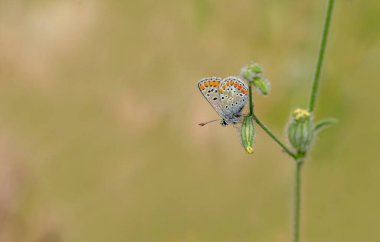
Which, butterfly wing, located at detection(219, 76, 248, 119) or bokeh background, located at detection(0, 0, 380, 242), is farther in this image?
bokeh background, located at detection(0, 0, 380, 242)

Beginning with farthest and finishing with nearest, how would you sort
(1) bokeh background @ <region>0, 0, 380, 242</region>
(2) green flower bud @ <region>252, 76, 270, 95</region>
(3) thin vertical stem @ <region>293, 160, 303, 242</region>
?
(1) bokeh background @ <region>0, 0, 380, 242</region>
(3) thin vertical stem @ <region>293, 160, 303, 242</region>
(2) green flower bud @ <region>252, 76, 270, 95</region>

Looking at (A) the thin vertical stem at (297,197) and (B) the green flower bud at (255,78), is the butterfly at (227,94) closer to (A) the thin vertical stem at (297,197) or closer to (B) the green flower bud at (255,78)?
(B) the green flower bud at (255,78)

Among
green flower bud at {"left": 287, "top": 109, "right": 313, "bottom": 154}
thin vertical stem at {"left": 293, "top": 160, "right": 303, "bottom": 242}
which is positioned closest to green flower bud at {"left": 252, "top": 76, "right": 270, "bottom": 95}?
green flower bud at {"left": 287, "top": 109, "right": 313, "bottom": 154}

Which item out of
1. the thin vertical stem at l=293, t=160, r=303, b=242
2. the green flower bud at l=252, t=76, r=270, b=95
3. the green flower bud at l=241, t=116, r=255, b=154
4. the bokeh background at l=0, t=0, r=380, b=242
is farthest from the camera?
the bokeh background at l=0, t=0, r=380, b=242

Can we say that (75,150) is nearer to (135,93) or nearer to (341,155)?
(135,93)

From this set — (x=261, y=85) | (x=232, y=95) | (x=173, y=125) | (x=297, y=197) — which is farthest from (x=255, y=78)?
(x=173, y=125)

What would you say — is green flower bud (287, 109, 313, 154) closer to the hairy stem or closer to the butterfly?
the hairy stem

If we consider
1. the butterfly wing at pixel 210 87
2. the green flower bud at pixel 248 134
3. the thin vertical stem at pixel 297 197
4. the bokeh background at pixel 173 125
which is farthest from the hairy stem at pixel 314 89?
the bokeh background at pixel 173 125
